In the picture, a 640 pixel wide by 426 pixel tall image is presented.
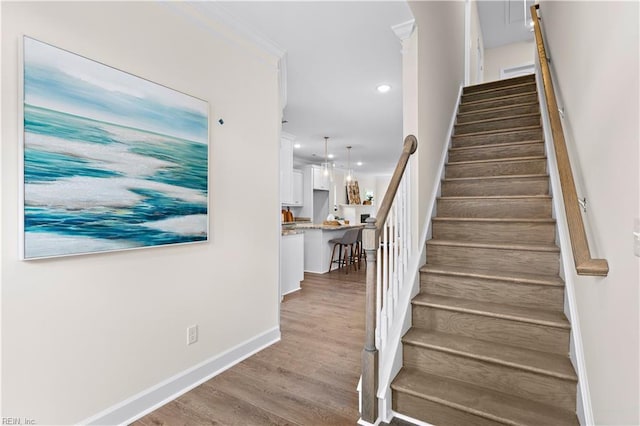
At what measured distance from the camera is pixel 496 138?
3.38 meters

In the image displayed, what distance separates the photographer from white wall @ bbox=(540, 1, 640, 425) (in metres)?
1.11

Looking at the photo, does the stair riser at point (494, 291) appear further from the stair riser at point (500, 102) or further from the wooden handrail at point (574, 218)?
the stair riser at point (500, 102)

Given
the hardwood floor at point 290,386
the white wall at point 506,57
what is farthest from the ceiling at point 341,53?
the hardwood floor at point 290,386

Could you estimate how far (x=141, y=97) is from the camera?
6.13 ft

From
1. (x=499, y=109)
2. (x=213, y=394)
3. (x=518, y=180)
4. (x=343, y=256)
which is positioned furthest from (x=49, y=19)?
(x=343, y=256)

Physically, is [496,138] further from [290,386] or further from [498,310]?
[290,386]

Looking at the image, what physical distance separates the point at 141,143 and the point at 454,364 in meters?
2.21

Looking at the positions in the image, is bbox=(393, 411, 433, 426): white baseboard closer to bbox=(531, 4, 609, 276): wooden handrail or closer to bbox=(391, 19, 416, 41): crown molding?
bbox=(531, 4, 609, 276): wooden handrail

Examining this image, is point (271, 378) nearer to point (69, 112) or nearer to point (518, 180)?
point (69, 112)

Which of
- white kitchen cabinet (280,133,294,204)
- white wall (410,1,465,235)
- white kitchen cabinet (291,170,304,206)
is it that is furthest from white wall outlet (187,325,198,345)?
white kitchen cabinet (291,170,304,206)

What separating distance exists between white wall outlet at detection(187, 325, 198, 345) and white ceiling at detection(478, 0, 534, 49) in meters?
6.26

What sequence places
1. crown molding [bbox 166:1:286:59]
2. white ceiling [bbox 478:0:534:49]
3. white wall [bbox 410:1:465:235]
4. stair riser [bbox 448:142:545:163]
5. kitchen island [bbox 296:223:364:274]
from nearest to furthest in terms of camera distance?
1. crown molding [bbox 166:1:286:59]
2. white wall [bbox 410:1:465:235]
3. stair riser [bbox 448:142:545:163]
4. white ceiling [bbox 478:0:534:49]
5. kitchen island [bbox 296:223:364:274]

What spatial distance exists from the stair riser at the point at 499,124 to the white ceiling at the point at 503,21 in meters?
2.79

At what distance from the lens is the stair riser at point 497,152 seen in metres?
3.06
